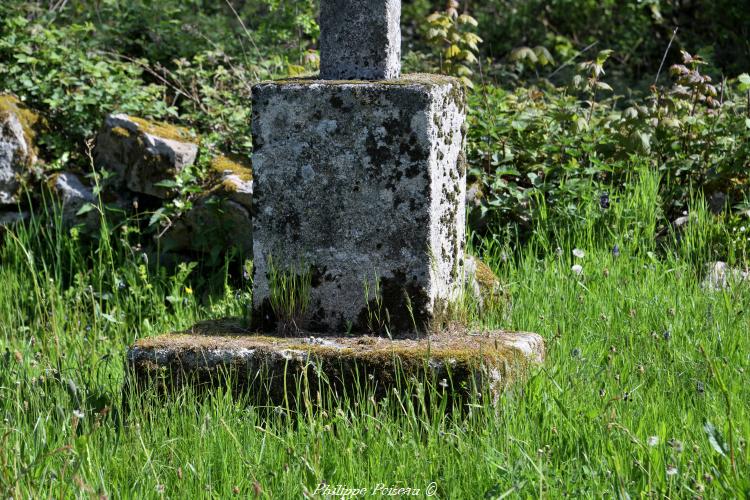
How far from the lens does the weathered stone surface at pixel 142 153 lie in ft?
17.5

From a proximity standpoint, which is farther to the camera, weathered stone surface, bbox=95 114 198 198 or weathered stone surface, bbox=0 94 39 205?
weathered stone surface, bbox=0 94 39 205

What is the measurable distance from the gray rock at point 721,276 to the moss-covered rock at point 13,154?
393 cm

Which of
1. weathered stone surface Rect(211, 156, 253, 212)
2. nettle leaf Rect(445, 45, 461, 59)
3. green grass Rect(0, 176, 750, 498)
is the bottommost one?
green grass Rect(0, 176, 750, 498)

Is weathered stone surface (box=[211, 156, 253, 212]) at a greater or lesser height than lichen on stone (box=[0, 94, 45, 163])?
lesser

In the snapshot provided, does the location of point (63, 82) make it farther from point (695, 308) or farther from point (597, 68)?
point (695, 308)

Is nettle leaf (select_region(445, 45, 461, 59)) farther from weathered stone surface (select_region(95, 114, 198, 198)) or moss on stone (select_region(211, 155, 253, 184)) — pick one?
weathered stone surface (select_region(95, 114, 198, 198))

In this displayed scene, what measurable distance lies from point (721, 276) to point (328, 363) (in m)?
2.12

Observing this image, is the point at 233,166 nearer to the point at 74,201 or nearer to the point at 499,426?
the point at 74,201

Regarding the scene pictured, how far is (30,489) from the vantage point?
2.32 m

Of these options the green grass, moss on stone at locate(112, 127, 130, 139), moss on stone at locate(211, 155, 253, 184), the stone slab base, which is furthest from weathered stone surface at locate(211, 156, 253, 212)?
the stone slab base

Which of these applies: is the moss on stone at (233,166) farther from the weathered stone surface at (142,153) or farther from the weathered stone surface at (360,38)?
the weathered stone surface at (360,38)

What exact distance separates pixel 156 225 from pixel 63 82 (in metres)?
1.28

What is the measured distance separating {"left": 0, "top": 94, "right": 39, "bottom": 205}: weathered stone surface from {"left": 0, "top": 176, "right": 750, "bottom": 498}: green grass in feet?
5.78

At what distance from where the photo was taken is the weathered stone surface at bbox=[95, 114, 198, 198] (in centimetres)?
532
